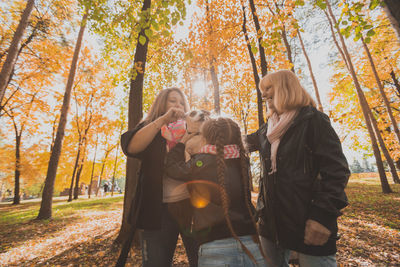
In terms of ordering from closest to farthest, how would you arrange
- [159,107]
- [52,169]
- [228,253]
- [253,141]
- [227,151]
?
1. [228,253]
2. [227,151]
3. [159,107]
4. [253,141]
5. [52,169]

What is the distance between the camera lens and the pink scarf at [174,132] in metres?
1.81

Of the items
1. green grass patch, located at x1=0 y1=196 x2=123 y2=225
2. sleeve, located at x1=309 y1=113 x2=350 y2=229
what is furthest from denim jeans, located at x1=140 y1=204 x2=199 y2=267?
green grass patch, located at x1=0 y1=196 x2=123 y2=225

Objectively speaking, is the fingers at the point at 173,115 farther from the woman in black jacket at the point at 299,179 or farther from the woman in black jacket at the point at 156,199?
the woman in black jacket at the point at 299,179

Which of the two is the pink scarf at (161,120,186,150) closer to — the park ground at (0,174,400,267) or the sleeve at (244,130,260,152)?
the sleeve at (244,130,260,152)

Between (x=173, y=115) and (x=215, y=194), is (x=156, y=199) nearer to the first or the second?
(x=215, y=194)

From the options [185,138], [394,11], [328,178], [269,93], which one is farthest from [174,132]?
[394,11]

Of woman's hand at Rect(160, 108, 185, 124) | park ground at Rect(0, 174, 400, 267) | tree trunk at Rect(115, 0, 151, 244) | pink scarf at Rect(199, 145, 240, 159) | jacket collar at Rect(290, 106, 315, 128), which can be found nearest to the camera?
pink scarf at Rect(199, 145, 240, 159)

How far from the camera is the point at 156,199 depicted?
5.89ft

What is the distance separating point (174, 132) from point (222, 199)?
80 cm

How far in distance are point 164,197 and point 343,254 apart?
4545 mm

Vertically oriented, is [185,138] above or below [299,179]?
above

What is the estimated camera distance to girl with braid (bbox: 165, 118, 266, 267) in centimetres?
129

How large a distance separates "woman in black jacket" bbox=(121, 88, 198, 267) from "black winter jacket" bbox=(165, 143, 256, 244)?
1.22ft

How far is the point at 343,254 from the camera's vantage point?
3.97m
